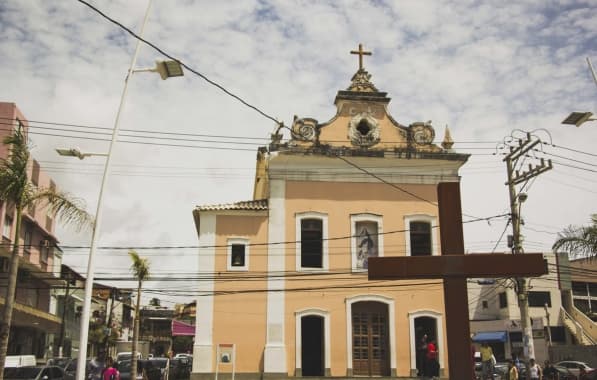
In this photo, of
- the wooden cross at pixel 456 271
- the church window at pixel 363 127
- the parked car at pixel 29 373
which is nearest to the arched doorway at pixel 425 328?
the church window at pixel 363 127

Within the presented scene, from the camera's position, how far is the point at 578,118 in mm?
14547

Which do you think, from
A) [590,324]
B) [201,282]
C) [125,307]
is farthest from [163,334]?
[201,282]

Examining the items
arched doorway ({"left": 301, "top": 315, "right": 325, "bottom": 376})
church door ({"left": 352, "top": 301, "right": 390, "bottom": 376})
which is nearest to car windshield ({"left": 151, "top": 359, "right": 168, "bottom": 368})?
arched doorway ({"left": 301, "top": 315, "right": 325, "bottom": 376})

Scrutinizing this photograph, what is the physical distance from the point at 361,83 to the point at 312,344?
11033 millimetres

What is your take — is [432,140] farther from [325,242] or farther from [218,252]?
[218,252]

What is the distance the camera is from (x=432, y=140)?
26094 millimetres

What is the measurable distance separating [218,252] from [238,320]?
2748 millimetres

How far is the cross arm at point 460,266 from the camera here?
960cm

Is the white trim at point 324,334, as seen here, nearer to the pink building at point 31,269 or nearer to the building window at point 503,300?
the pink building at point 31,269

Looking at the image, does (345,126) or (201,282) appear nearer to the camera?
(201,282)

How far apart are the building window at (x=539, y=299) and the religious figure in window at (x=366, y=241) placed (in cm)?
2358

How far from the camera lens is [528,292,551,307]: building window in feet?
144

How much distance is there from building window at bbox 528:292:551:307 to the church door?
77.2 feet

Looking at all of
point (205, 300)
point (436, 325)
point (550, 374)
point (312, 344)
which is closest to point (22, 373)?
point (205, 300)
